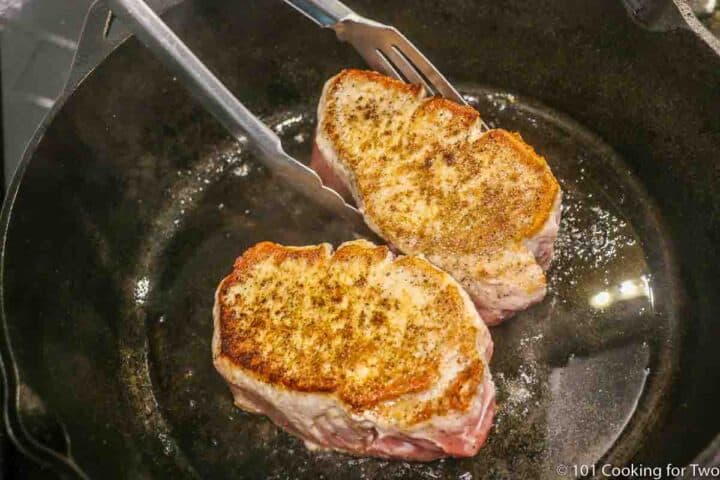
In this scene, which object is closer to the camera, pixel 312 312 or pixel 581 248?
pixel 312 312

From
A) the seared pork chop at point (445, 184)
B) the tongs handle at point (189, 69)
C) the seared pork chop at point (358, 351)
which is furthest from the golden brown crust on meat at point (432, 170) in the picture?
the tongs handle at point (189, 69)

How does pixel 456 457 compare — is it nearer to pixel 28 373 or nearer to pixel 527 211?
pixel 527 211

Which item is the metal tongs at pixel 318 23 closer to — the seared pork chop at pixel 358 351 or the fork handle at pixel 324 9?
the fork handle at pixel 324 9

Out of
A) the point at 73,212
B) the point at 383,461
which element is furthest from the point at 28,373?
the point at 383,461

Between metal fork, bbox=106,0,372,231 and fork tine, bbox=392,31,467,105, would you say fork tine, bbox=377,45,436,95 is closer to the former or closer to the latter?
fork tine, bbox=392,31,467,105

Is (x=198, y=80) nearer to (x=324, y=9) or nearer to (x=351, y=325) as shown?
(x=324, y=9)

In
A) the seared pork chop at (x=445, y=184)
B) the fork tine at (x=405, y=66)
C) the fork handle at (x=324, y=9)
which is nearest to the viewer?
the seared pork chop at (x=445, y=184)
